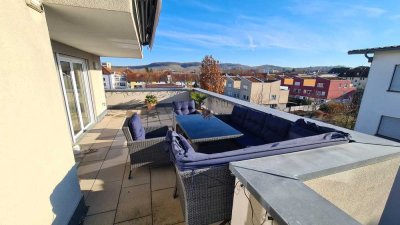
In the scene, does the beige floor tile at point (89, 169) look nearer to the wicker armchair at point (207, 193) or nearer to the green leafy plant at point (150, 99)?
the wicker armchair at point (207, 193)

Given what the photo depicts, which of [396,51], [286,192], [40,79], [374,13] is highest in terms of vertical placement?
[374,13]

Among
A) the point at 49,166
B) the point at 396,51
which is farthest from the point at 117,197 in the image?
the point at 396,51

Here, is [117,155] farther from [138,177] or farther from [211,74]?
[211,74]

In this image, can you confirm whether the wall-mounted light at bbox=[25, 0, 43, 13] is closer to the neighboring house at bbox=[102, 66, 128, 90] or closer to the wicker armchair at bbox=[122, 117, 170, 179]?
the wicker armchair at bbox=[122, 117, 170, 179]

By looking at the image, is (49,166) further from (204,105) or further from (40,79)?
(204,105)

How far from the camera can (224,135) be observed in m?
2.81

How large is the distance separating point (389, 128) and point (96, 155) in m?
10.5

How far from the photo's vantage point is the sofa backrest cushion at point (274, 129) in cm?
278

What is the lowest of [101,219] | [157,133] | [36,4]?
[101,219]

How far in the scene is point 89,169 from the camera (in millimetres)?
3064

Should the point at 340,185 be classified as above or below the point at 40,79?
below

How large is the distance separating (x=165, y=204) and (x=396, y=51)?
31.0ft

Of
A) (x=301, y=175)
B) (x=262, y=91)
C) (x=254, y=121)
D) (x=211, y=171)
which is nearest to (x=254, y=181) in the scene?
(x=301, y=175)

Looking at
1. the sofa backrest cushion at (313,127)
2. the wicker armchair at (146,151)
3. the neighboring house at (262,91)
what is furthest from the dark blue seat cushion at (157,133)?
the neighboring house at (262,91)
